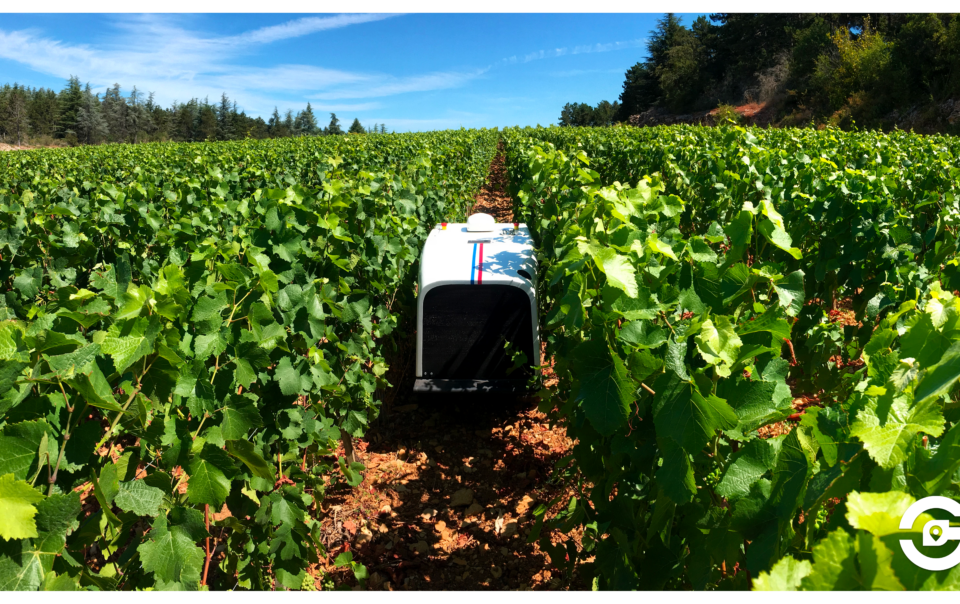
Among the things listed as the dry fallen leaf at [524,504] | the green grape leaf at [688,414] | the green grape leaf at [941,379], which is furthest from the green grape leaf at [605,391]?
the dry fallen leaf at [524,504]

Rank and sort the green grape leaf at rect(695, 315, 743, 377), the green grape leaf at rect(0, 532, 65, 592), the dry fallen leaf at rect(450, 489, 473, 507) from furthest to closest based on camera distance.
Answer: the dry fallen leaf at rect(450, 489, 473, 507) < the green grape leaf at rect(695, 315, 743, 377) < the green grape leaf at rect(0, 532, 65, 592)

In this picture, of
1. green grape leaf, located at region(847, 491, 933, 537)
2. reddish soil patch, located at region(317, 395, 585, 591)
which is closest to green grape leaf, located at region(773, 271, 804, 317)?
green grape leaf, located at region(847, 491, 933, 537)

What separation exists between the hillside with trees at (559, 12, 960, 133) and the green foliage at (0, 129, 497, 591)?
17.3 meters

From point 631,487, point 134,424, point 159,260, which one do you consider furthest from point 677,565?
point 159,260

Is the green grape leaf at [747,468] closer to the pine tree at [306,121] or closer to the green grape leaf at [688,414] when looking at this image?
the green grape leaf at [688,414]

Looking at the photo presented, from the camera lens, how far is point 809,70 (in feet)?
159

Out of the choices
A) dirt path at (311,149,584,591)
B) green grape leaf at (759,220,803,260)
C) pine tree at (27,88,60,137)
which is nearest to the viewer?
green grape leaf at (759,220,803,260)

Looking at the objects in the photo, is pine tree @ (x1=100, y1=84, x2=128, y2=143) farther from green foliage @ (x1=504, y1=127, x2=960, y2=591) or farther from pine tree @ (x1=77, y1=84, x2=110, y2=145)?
green foliage @ (x1=504, y1=127, x2=960, y2=591)

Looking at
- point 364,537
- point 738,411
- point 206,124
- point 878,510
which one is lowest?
point 364,537

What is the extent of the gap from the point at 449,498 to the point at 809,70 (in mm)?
58403

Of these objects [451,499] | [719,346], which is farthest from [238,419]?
[451,499]

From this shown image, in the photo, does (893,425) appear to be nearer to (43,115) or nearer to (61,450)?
(61,450)

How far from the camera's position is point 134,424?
5.29 ft

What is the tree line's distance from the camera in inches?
3472
